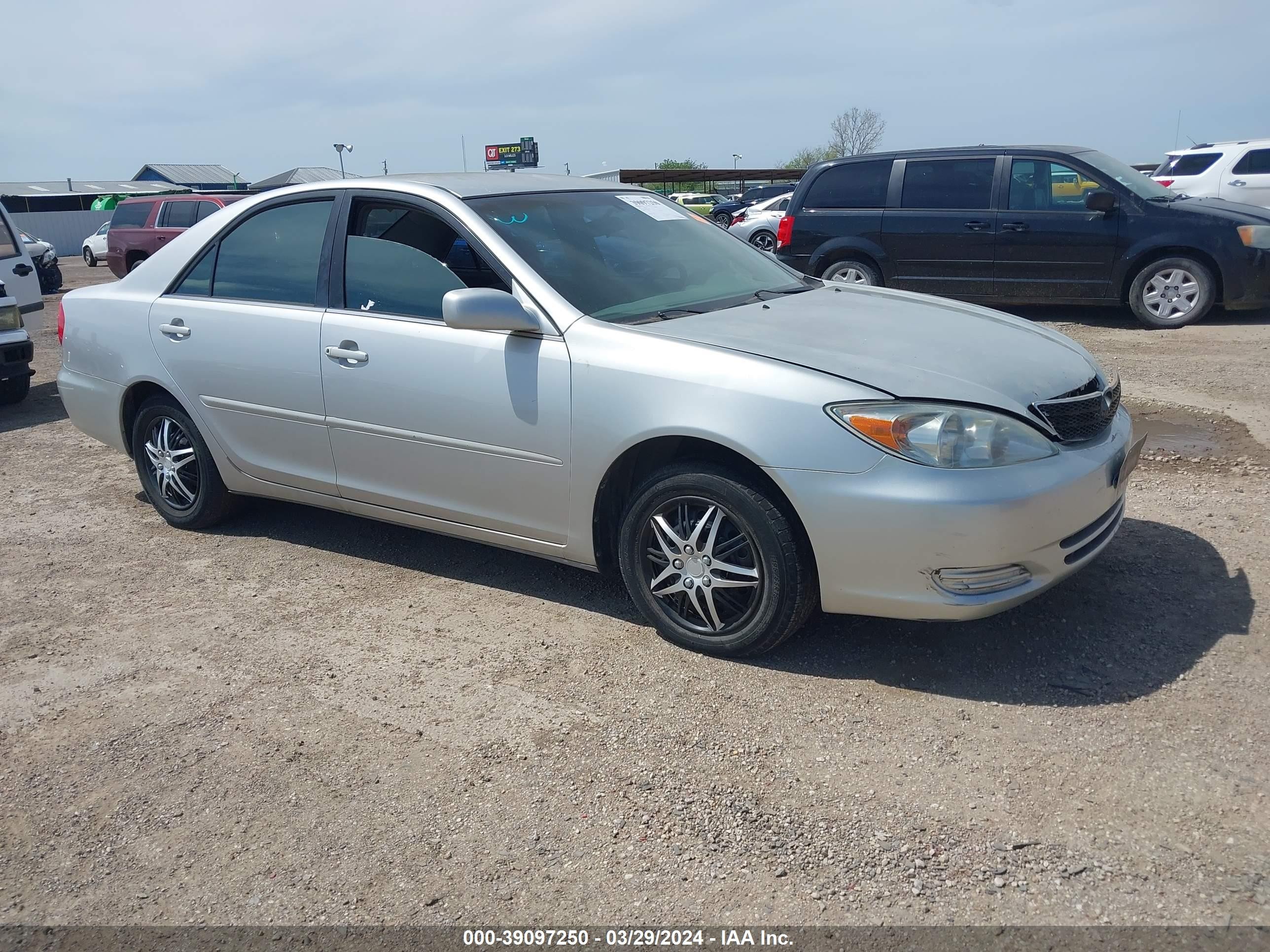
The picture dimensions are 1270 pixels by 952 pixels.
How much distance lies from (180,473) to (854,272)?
7.62 m

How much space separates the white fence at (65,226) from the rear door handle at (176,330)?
4409cm

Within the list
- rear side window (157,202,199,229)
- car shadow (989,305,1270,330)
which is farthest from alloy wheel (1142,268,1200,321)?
rear side window (157,202,199,229)

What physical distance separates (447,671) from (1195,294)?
8.83 metres

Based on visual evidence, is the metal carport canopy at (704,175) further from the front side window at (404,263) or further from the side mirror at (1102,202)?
the front side window at (404,263)

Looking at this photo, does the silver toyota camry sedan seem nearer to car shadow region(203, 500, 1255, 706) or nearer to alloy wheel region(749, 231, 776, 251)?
car shadow region(203, 500, 1255, 706)

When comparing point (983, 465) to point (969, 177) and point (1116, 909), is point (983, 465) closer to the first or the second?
point (1116, 909)

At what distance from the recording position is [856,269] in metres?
11.0

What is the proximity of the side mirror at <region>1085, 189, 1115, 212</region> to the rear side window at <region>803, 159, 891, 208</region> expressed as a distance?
198 cm

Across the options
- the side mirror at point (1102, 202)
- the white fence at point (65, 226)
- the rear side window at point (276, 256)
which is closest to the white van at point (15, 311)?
the rear side window at point (276, 256)

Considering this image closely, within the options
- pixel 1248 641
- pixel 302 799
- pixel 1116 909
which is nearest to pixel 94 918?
pixel 302 799

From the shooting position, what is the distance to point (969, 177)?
1052 cm

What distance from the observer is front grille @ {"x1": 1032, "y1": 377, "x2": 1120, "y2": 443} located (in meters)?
3.44

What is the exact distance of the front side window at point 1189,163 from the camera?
16531 millimetres

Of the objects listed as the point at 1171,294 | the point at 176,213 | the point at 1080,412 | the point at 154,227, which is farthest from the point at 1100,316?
the point at 154,227
